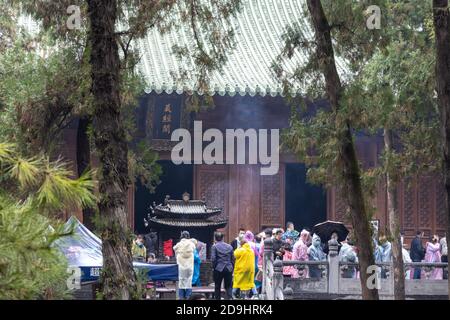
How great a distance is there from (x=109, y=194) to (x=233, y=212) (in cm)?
1432

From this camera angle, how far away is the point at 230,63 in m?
20.9

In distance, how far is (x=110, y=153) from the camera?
21.9ft

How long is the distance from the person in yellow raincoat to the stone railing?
301 millimetres

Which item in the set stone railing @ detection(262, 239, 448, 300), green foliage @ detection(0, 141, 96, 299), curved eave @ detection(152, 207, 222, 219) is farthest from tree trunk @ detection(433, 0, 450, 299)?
curved eave @ detection(152, 207, 222, 219)

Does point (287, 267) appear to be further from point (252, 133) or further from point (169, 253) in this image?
point (252, 133)

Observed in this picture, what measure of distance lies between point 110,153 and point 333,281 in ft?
30.7

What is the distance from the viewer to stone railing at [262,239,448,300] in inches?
603

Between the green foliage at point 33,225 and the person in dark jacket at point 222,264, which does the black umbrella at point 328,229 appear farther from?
the green foliage at point 33,225

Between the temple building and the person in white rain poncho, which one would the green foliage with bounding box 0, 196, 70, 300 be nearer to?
the person in white rain poncho

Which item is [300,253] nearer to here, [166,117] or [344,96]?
[166,117]

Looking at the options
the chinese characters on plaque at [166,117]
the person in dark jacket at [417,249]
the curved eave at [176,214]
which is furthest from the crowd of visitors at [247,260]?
the chinese characters on plaque at [166,117]

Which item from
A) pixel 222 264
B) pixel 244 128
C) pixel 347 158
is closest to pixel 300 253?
pixel 222 264

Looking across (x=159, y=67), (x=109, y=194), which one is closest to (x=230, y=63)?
(x=159, y=67)

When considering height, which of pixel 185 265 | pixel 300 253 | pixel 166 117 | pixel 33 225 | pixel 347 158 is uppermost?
pixel 166 117
